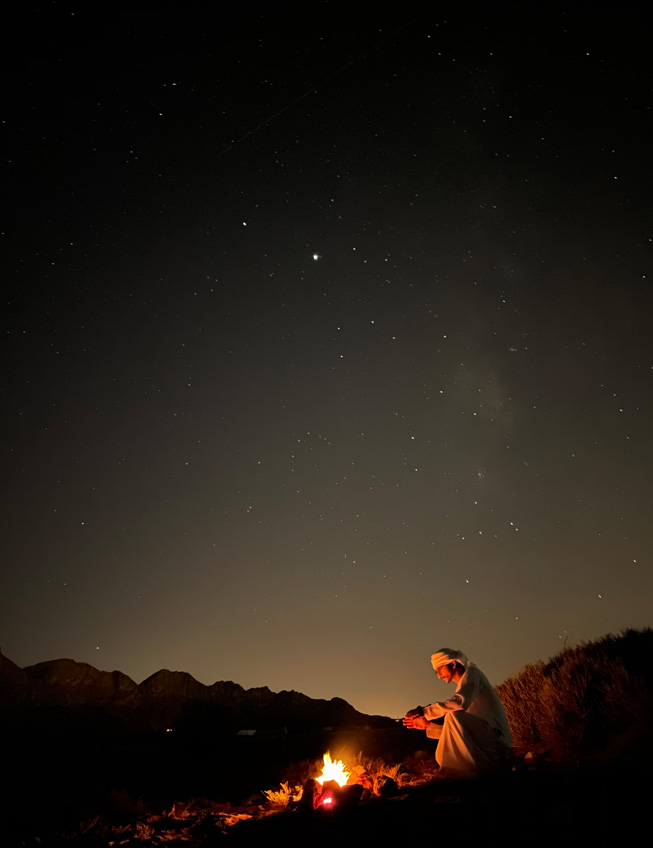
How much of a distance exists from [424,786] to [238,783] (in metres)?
8.83

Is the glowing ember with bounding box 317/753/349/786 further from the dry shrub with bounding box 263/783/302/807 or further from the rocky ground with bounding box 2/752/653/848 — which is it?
the rocky ground with bounding box 2/752/653/848

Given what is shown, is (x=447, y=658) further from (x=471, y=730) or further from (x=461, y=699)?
(x=471, y=730)

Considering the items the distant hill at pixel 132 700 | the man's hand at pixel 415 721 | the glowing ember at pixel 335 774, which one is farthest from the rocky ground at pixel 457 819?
the distant hill at pixel 132 700

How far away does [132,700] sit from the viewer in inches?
1658

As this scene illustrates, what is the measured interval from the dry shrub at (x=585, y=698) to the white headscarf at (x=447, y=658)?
2359mm

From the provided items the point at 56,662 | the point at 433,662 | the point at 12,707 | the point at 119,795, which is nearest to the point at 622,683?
the point at 433,662

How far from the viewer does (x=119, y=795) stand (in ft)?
28.2

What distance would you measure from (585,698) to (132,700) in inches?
1711

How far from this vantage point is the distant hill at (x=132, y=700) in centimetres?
3631

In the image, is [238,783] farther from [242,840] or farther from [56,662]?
[56,662]

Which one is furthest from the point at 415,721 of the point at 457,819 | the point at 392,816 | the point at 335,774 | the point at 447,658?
the point at 457,819

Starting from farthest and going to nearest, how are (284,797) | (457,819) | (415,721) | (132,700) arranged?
(132,700) → (284,797) → (415,721) → (457,819)

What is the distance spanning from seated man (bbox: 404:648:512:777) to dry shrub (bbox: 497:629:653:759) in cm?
199

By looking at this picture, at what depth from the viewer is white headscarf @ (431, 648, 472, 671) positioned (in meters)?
6.14
